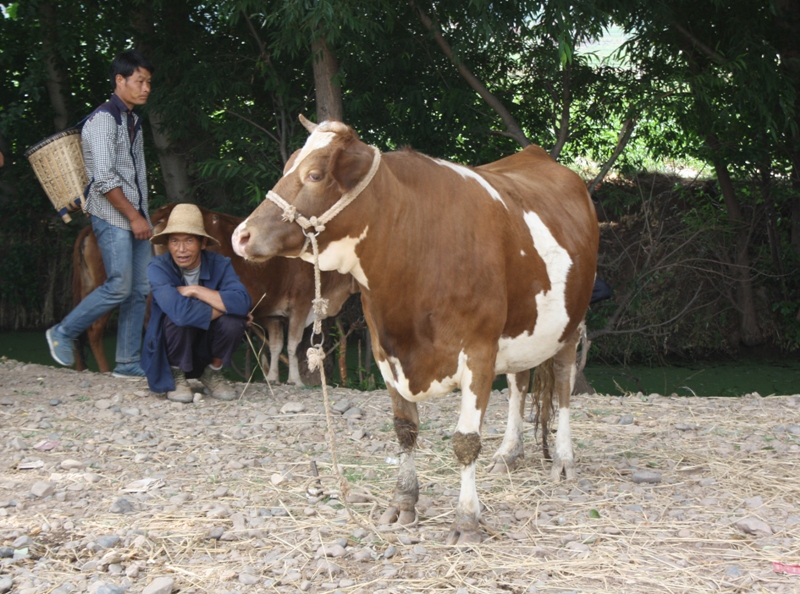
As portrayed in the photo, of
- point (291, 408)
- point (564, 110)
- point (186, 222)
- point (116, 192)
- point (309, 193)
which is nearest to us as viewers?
point (309, 193)

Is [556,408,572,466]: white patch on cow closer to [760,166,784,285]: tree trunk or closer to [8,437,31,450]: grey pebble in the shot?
[8,437,31,450]: grey pebble

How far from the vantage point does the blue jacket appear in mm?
6102

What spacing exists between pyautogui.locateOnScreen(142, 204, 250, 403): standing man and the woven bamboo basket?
87 centimetres

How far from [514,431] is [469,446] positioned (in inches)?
49.0

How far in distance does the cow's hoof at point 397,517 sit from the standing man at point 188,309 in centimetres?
264

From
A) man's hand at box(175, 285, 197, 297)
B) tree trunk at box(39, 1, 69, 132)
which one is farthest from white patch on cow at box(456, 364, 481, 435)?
tree trunk at box(39, 1, 69, 132)

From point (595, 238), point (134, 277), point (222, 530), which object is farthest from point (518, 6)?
point (222, 530)

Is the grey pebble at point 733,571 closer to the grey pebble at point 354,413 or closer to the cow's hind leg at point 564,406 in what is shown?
the cow's hind leg at point 564,406

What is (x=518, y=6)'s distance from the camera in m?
6.75

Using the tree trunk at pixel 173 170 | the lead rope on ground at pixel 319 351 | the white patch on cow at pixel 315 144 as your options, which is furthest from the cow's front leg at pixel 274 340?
the white patch on cow at pixel 315 144

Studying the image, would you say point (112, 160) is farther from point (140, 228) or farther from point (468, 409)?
point (468, 409)

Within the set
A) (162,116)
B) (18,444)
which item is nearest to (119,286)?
(18,444)

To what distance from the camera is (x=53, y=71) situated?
9.93 metres

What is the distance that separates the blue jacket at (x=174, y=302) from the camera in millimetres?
6102
